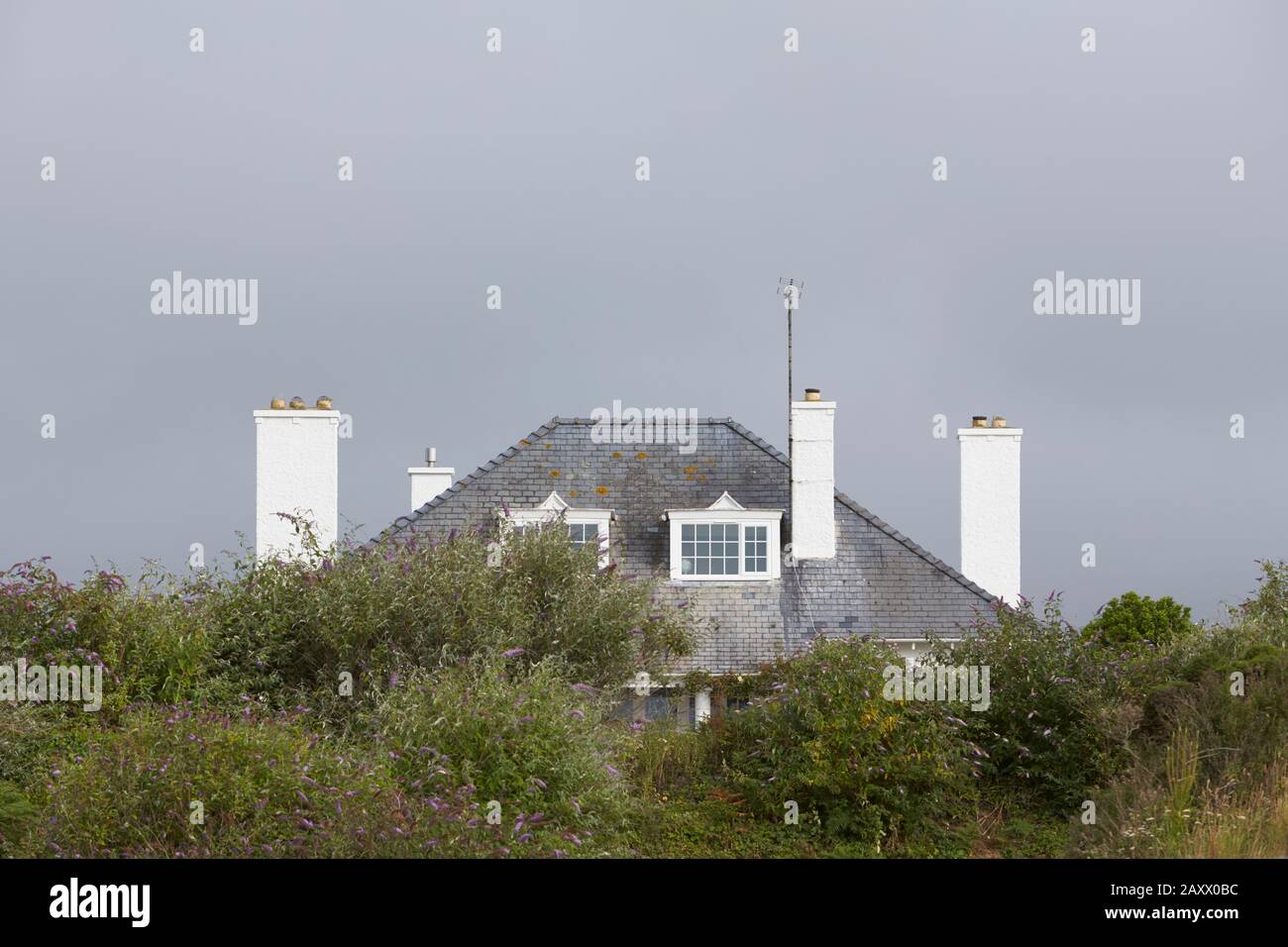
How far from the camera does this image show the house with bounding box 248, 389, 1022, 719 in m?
25.8

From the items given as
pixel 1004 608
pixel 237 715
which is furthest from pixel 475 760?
pixel 1004 608

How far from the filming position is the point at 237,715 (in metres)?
15.2

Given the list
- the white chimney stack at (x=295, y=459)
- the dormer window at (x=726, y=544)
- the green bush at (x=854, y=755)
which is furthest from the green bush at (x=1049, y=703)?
the white chimney stack at (x=295, y=459)

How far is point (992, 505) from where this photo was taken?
27.3m

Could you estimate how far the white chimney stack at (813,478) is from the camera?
85.8 ft

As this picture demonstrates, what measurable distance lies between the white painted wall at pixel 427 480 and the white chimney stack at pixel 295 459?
2714 millimetres

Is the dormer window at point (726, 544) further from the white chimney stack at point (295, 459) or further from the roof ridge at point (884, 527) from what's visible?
the white chimney stack at point (295, 459)

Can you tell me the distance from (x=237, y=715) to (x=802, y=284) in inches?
561

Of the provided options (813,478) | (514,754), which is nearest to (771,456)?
(813,478)

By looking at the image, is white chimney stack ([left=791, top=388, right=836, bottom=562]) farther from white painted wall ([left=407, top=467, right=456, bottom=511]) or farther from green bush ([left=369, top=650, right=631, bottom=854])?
green bush ([left=369, top=650, right=631, bottom=854])

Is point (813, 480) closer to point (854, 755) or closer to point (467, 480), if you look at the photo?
point (467, 480)

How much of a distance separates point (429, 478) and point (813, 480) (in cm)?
861

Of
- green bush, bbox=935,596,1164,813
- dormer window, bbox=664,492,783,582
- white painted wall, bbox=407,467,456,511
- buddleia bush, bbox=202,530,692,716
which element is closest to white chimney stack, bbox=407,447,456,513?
white painted wall, bbox=407,467,456,511
